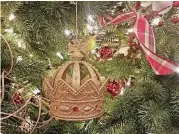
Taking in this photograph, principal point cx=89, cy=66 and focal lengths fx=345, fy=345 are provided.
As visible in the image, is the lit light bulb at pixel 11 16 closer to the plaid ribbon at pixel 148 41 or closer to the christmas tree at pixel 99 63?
the christmas tree at pixel 99 63

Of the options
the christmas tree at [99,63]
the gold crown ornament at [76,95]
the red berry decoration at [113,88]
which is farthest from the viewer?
the red berry decoration at [113,88]

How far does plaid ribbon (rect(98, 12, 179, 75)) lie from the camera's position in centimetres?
76

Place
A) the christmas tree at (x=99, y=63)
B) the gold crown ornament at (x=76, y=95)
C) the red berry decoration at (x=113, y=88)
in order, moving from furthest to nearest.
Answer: the red berry decoration at (x=113, y=88), the christmas tree at (x=99, y=63), the gold crown ornament at (x=76, y=95)

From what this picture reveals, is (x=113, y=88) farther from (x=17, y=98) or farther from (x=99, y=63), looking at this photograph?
(x=17, y=98)

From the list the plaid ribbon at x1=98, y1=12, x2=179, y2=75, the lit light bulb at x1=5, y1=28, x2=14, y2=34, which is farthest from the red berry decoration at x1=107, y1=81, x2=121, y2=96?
the lit light bulb at x1=5, y1=28, x2=14, y2=34

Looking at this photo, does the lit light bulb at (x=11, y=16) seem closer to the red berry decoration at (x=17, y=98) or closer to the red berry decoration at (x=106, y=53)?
the red berry decoration at (x=17, y=98)

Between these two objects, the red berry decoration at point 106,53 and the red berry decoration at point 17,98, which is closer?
the red berry decoration at point 17,98

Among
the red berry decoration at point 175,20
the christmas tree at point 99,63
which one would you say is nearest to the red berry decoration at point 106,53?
the christmas tree at point 99,63

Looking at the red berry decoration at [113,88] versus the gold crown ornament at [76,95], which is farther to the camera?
the red berry decoration at [113,88]

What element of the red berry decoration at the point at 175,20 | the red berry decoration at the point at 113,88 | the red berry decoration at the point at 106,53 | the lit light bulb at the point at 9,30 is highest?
the red berry decoration at the point at 175,20

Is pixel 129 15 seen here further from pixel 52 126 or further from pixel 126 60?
pixel 52 126

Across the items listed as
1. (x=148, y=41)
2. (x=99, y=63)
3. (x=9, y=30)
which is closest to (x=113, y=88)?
(x=99, y=63)

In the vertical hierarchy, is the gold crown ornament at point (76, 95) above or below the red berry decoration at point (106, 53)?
below

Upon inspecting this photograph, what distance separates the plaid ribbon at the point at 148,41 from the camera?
76cm
